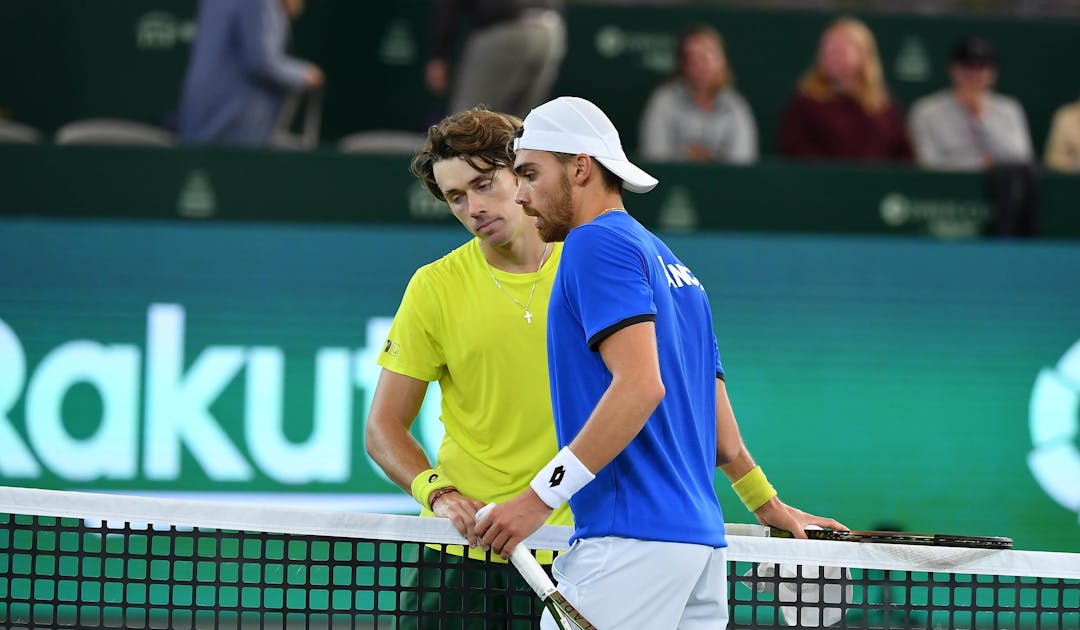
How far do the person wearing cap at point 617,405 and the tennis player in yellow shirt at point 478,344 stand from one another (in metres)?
0.72

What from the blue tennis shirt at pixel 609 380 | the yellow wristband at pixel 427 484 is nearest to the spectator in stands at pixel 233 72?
the yellow wristband at pixel 427 484

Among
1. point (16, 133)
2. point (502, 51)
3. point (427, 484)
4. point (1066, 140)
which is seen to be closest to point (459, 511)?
point (427, 484)

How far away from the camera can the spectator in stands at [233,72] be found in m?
7.81

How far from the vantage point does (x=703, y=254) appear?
25.2ft

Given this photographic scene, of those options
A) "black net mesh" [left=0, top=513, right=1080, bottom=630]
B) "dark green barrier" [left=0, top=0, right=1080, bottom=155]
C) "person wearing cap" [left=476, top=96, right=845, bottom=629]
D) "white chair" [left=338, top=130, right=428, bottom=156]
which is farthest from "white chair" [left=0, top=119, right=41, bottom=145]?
"person wearing cap" [left=476, top=96, right=845, bottom=629]

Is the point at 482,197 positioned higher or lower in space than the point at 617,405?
higher

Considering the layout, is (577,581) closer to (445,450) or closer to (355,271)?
(445,450)

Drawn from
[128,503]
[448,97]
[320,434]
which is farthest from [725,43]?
[128,503]

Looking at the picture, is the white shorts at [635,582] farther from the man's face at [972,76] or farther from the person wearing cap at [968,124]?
the man's face at [972,76]

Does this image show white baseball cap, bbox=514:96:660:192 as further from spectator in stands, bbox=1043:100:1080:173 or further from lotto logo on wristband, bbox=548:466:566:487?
spectator in stands, bbox=1043:100:1080:173

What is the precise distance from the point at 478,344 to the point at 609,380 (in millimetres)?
939

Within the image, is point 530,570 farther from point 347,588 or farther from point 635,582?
point 347,588

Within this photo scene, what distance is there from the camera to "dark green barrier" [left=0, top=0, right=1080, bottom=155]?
8.63 m

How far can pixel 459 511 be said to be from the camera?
3.16 m
